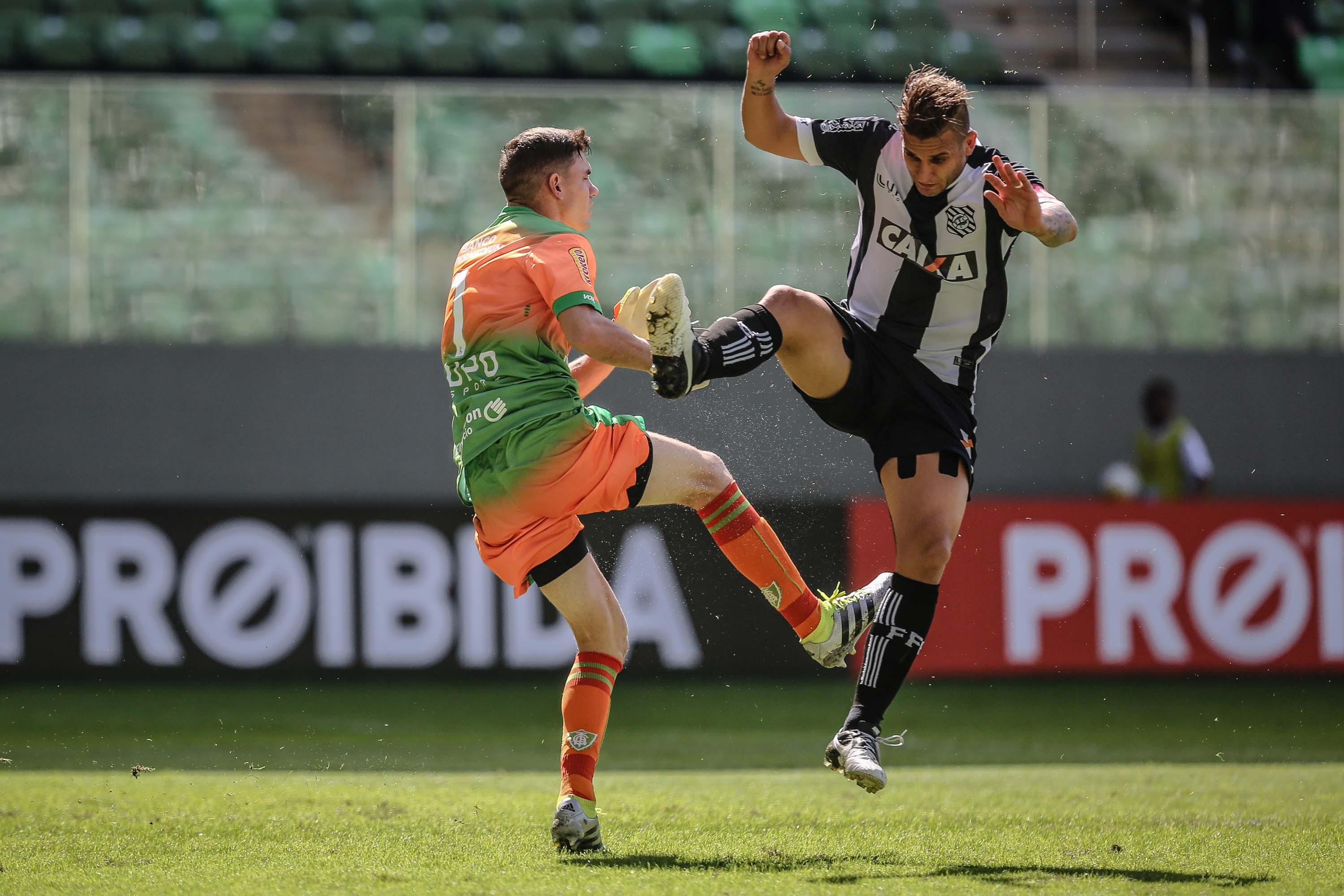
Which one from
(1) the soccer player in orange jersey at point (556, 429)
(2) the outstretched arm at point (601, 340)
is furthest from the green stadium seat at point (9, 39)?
(2) the outstretched arm at point (601, 340)

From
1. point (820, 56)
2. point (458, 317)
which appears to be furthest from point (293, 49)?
point (458, 317)

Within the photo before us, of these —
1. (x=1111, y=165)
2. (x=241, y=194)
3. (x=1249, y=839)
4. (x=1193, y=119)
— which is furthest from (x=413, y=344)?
(x=1249, y=839)

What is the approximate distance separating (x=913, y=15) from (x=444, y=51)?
345 cm

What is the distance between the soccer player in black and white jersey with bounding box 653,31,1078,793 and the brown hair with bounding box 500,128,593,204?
629 mm

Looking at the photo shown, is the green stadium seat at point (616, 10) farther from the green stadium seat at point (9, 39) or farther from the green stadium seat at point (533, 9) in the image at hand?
the green stadium seat at point (9, 39)

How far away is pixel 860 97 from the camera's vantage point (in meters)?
9.55

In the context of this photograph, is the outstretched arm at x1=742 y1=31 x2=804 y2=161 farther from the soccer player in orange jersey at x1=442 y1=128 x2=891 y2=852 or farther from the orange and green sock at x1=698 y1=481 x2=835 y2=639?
the orange and green sock at x1=698 y1=481 x2=835 y2=639

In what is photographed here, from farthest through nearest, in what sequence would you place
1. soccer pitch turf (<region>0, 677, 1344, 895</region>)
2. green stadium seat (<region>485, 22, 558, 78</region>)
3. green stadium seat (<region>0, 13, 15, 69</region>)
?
green stadium seat (<region>485, 22, 558, 78</region>)
green stadium seat (<region>0, 13, 15, 69</region>)
soccer pitch turf (<region>0, 677, 1344, 895</region>)

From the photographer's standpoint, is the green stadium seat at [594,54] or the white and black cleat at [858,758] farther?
the green stadium seat at [594,54]

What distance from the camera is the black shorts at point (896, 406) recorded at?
15.2 ft

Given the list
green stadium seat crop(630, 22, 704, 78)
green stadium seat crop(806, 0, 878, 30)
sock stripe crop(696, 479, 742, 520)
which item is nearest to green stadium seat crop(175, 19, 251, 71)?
green stadium seat crop(630, 22, 704, 78)

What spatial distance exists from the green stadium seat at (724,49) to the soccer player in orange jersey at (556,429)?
7186 mm

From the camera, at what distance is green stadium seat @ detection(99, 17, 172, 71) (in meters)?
11.1

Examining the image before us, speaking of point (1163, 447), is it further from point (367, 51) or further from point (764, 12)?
point (367, 51)
